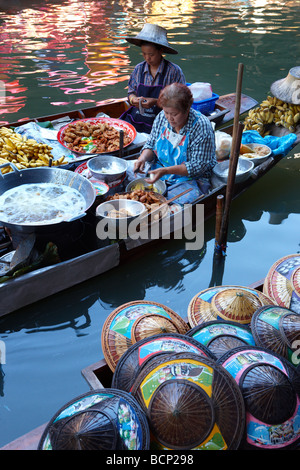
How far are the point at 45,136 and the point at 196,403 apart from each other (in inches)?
159

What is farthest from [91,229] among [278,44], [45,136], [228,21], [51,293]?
[228,21]

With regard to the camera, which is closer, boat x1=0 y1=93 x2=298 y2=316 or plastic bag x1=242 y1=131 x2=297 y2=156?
boat x1=0 y1=93 x2=298 y2=316

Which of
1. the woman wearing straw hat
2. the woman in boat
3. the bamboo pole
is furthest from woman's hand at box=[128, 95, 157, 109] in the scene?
the bamboo pole

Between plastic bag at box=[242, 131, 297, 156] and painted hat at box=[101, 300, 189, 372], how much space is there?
3.12 m

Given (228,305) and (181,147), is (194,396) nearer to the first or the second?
(228,305)

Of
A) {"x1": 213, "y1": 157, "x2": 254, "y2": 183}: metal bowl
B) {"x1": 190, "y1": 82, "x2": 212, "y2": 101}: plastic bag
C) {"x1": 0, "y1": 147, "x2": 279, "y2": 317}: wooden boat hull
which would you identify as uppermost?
{"x1": 190, "y1": 82, "x2": 212, "y2": 101}: plastic bag

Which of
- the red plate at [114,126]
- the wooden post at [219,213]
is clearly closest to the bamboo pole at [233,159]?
the wooden post at [219,213]

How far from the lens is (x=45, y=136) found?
491 centimetres

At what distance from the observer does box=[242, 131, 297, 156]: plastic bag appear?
193 inches

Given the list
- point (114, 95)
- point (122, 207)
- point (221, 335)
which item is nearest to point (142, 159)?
point (122, 207)

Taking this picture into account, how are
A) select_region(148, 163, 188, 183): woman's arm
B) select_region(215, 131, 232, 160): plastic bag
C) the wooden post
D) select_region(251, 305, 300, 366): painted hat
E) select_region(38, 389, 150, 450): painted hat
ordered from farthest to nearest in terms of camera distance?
select_region(215, 131, 232, 160): plastic bag → select_region(148, 163, 188, 183): woman's arm → the wooden post → select_region(251, 305, 300, 366): painted hat → select_region(38, 389, 150, 450): painted hat

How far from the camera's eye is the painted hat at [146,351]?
6.77 feet

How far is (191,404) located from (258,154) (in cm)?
383

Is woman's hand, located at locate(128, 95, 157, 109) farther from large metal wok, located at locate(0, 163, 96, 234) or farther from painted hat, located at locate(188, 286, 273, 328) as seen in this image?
painted hat, located at locate(188, 286, 273, 328)
